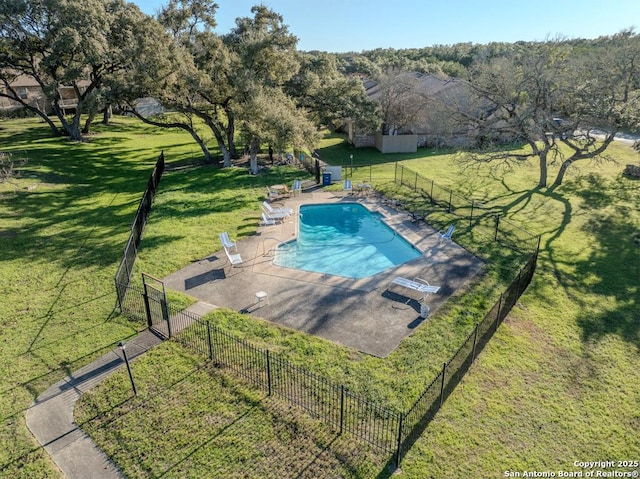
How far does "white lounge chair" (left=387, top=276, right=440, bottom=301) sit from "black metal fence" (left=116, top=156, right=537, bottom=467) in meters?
2.07

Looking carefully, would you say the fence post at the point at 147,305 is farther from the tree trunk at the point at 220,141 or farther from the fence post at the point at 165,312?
the tree trunk at the point at 220,141

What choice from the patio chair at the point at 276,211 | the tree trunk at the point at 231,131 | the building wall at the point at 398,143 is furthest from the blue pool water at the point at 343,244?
the building wall at the point at 398,143

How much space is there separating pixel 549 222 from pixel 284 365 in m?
16.5

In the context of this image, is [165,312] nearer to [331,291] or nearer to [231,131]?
[331,291]

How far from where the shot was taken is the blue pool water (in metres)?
16.5

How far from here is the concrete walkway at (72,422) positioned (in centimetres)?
798

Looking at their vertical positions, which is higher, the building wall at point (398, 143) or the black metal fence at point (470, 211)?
the building wall at point (398, 143)

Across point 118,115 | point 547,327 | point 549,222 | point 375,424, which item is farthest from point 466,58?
point 375,424

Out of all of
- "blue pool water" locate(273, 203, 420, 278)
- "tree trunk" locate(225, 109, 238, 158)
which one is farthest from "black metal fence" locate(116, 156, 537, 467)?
"tree trunk" locate(225, 109, 238, 158)

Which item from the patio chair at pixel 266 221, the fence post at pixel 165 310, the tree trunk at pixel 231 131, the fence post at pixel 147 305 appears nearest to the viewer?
the fence post at pixel 165 310

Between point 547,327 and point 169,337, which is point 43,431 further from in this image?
point 547,327

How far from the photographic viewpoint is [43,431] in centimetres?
877

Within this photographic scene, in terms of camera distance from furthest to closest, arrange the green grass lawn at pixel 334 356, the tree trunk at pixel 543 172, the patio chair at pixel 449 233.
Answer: the tree trunk at pixel 543 172, the patio chair at pixel 449 233, the green grass lawn at pixel 334 356

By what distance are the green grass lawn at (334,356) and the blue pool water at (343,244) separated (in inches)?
115
